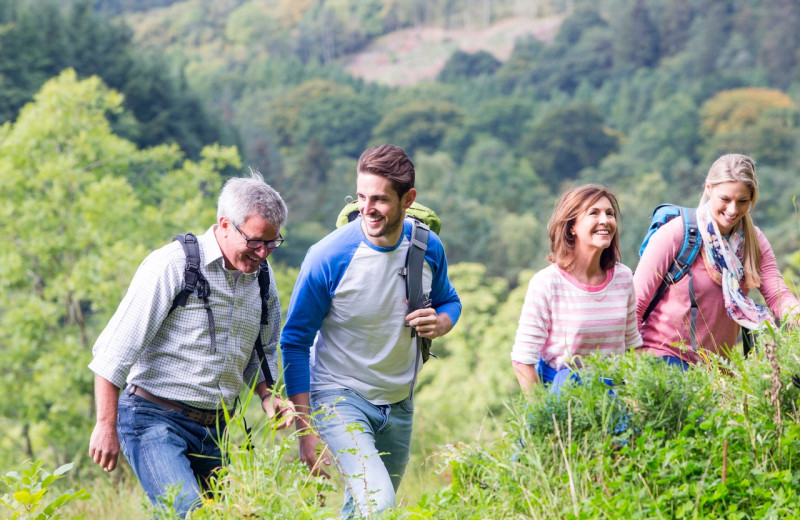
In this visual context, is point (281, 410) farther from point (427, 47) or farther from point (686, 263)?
point (427, 47)

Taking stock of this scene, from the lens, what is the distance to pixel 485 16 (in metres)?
122

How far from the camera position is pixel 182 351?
10.7ft

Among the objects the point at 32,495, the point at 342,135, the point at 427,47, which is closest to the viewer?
the point at 32,495

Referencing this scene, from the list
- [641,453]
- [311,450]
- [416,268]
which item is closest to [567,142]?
[416,268]

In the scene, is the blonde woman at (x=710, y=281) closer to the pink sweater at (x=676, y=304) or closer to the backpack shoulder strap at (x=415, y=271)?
the pink sweater at (x=676, y=304)

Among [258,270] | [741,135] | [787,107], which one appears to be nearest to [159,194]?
[258,270]

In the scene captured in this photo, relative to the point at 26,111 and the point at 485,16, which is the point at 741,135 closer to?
the point at 26,111

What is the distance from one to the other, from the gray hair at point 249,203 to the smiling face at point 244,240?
2 centimetres

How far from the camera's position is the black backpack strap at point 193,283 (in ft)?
10.6

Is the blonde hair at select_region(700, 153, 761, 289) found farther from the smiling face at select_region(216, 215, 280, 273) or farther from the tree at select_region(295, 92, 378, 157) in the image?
the tree at select_region(295, 92, 378, 157)

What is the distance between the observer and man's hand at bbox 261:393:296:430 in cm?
295

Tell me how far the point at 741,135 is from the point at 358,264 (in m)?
66.7

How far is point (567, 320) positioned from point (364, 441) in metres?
0.90

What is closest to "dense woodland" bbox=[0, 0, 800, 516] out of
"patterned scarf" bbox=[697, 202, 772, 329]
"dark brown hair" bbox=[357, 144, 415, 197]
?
"patterned scarf" bbox=[697, 202, 772, 329]
